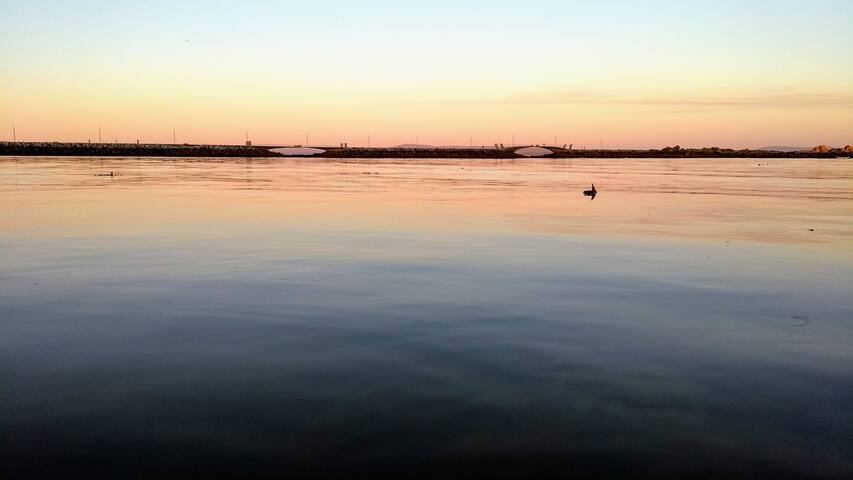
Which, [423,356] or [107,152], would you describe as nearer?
[423,356]

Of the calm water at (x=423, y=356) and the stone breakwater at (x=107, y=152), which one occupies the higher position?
the stone breakwater at (x=107, y=152)

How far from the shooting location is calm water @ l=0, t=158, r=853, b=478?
545 centimetres

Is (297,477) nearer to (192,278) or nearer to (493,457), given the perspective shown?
(493,457)

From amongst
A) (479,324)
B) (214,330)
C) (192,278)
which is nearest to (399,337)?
(479,324)

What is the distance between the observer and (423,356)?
7.85 meters

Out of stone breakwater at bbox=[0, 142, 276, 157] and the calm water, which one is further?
stone breakwater at bbox=[0, 142, 276, 157]

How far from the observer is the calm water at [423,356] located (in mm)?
5445

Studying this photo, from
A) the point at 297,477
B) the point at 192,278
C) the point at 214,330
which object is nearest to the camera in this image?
the point at 297,477

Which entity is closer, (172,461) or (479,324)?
(172,461)

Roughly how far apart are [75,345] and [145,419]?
293 cm

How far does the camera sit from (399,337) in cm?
866

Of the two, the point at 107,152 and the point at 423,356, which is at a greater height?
the point at 107,152

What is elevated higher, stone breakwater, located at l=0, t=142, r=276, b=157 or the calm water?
stone breakwater, located at l=0, t=142, r=276, b=157

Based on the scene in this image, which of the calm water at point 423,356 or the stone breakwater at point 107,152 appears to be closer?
the calm water at point 423,356
